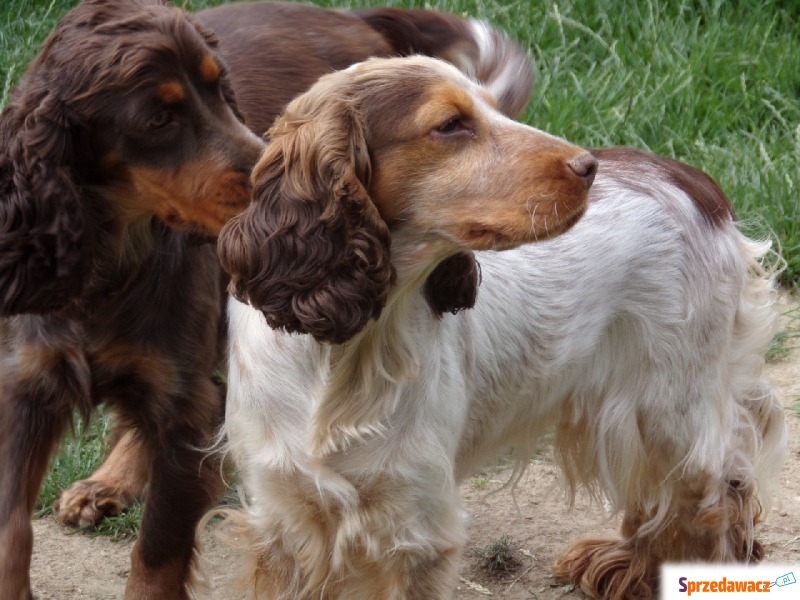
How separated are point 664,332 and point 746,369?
0.48 meters

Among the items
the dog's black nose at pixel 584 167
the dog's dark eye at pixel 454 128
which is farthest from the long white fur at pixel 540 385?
the dog's black nose at pixel 584 167

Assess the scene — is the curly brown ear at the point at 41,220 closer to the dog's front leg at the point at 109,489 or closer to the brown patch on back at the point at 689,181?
the dog's front leg at the point at 109,489

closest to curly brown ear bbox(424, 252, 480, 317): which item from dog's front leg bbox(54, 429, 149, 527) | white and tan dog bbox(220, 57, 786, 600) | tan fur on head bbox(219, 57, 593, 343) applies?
white and tan dog bbox(220, 57, 786, 600)

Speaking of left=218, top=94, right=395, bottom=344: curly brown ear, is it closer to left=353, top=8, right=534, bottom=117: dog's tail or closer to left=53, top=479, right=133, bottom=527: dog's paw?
left=353, top=8, right=534, bottom=117: dog's tail

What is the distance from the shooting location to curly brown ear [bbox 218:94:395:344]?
3.13 meters

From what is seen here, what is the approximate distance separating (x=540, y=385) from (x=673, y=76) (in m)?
3.25

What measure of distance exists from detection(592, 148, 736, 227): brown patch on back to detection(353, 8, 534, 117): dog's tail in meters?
0.33

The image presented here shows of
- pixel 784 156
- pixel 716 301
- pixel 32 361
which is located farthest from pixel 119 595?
pixel 784 156

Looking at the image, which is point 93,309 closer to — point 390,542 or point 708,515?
point 390,542

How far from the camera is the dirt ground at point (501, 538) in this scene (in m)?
4.40

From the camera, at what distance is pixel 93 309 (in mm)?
3734

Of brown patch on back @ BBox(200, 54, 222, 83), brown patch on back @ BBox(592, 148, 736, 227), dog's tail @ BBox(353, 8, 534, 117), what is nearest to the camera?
brown patch on back @ BBox(200, 54, 222, 83)

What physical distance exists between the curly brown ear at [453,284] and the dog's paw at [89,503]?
172cm

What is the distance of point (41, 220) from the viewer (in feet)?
11.7
